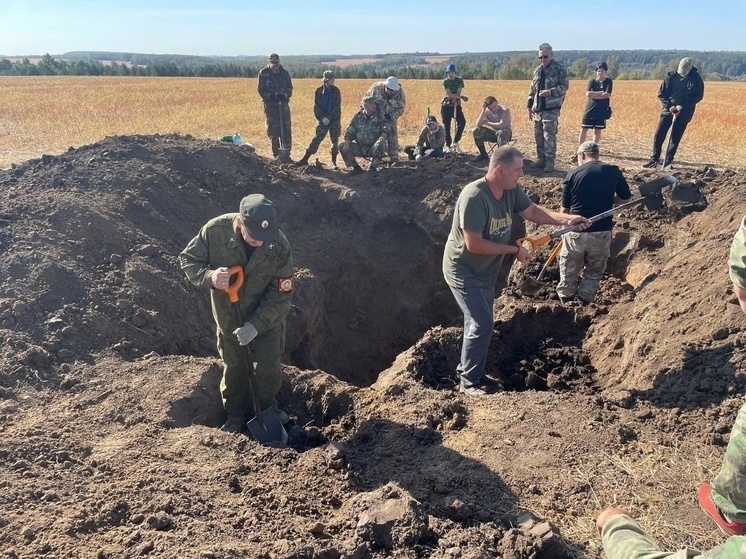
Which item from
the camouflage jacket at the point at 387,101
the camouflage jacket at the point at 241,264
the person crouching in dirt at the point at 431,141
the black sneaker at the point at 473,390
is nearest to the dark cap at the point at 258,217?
the camouflage jacket at the point at 241,264

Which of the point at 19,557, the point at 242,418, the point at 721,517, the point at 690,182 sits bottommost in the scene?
the point at 242,418

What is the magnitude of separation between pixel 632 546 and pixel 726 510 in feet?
1.31

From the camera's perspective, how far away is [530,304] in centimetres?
624

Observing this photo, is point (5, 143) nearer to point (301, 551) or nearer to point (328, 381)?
point (328, 381)

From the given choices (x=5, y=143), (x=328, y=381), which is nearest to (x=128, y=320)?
(x=328, y=381)

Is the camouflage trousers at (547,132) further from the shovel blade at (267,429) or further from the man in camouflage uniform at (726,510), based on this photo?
the man in camouflage uniform at (726,510)

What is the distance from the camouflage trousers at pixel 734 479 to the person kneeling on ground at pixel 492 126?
942cm

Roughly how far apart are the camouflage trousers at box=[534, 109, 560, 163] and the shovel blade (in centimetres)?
777

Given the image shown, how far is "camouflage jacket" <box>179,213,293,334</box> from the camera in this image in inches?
161

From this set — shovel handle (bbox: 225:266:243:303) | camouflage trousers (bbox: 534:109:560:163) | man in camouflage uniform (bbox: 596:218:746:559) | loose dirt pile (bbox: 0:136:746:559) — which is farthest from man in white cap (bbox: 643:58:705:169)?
man in camouflage uniform (bbox: 596:218:746:559)

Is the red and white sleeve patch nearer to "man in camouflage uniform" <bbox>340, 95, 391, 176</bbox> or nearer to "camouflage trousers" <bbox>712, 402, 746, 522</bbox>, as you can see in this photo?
"camouflage trousers" <bbox>712, 402, 746, 522</bbox>

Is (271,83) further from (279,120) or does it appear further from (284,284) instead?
(284,284)

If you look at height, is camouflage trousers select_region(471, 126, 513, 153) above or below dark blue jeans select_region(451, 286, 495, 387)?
above

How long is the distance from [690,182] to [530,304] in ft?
9.43
